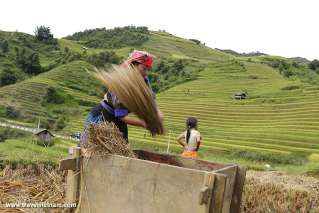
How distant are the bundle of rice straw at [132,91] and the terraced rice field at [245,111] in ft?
57.6

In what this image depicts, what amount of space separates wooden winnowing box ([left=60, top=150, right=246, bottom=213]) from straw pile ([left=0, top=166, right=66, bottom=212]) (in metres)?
0.57

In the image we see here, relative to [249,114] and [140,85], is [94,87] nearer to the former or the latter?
[249,114]

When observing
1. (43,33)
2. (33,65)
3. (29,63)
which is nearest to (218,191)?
(29,63)

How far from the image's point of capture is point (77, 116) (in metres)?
35.1

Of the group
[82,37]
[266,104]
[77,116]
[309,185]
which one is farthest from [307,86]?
[82,37]

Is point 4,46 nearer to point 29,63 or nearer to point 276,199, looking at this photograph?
point 29,63

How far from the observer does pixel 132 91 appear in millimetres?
2721

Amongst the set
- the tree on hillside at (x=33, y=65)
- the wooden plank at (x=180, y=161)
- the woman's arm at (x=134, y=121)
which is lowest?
the wooden plank at (x=180, y=161)

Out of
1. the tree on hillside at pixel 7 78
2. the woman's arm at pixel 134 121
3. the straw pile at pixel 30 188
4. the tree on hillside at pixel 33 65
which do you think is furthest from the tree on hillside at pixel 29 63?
the woman's arm at pixel 134 121

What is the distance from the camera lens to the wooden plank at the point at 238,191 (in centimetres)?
251

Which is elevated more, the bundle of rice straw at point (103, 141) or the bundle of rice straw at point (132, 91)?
the bundle of rice straw at point (132, 91)

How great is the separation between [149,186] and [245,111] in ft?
103

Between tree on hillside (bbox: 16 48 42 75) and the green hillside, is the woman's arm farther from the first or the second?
tree on hillside (bbox: 16 48 42 75)

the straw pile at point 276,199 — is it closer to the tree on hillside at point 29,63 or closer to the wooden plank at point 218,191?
the wooden plank at point 218,191
